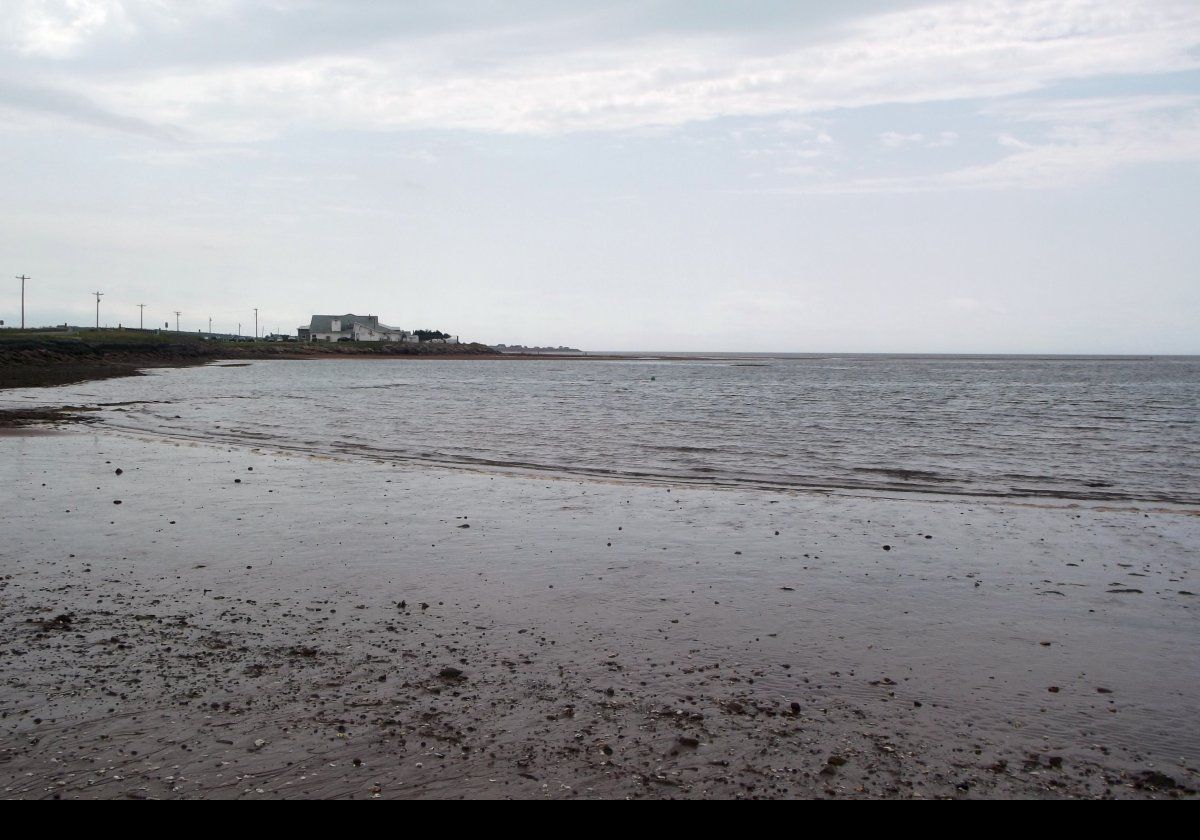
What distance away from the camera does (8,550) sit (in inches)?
421

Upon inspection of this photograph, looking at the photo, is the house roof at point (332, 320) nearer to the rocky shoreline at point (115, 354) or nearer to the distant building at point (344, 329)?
the distant building at point (344, 329)

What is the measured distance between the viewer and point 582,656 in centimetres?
741

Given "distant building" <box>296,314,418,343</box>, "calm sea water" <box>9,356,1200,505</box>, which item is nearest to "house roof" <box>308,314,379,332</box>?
"distant building" <box>296,314,418,343</box>

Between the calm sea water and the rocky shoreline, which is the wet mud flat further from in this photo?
the rocky shoreline

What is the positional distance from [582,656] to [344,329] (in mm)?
179937

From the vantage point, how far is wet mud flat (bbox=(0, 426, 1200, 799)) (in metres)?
5.34

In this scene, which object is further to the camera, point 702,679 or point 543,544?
point 543,544

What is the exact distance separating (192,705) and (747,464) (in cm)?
1826

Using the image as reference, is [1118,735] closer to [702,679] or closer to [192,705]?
[702,679]

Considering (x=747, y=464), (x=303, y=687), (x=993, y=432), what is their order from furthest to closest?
(x=993, y=432)
(x=747, y=464)
(x=303, y=687)

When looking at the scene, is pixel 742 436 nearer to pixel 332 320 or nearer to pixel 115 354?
pixel 115 354

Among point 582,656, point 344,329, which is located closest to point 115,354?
point 344,329
